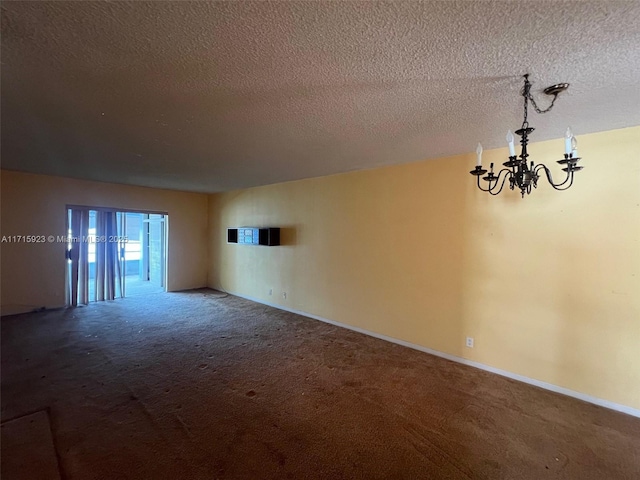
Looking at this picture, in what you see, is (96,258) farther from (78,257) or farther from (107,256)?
(78,257)

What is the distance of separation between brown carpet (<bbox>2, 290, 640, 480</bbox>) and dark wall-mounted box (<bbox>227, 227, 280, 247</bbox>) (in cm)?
204

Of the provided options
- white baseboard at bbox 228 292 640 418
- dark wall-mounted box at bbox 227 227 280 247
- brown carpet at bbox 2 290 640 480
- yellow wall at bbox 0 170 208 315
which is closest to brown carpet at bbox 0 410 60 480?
brown carpet at bbox 2 290 640 480

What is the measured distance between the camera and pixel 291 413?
235 centimetres

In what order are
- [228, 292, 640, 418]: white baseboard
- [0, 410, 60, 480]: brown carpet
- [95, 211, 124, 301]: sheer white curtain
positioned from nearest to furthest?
[0, 410, 60, 480]: brown carpet, [228, 292, 640, 418]: white baseboard, [95, 211, 124, 301]: sheer white curtain

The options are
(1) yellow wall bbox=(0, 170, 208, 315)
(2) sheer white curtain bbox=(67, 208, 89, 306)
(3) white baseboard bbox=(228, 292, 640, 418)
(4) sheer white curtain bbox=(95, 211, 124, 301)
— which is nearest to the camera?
(3) white baseboard bbox=(228, 292, 640, 418)

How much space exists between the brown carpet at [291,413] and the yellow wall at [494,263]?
38 cm

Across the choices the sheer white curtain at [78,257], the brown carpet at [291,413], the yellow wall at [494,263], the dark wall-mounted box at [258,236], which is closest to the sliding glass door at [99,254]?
the sheer white curtain at [78,257]

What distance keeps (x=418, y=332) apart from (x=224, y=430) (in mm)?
2495

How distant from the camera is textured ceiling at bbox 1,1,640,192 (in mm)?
1231

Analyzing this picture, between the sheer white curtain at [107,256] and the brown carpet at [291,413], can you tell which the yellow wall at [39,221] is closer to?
the sheer white curtain at [107,256]

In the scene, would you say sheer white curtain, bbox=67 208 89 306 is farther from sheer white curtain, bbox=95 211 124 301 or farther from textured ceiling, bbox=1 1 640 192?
textured ceiling, bbox=1 1 640 192

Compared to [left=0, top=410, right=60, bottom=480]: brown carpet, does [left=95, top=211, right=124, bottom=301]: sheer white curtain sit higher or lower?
higher

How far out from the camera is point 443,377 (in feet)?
9.77

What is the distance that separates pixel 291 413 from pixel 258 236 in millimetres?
3640
